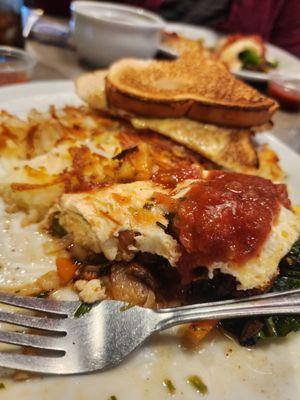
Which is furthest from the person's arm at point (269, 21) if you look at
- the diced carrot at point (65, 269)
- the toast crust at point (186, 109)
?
the diced carrot at point (65, 269)

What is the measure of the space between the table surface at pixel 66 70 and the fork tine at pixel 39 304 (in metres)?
2.58

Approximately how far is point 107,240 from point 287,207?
830 millimetres

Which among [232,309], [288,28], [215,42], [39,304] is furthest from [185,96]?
[288,28]

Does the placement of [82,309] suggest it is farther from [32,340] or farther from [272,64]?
[272,64]

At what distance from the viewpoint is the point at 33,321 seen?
136cm

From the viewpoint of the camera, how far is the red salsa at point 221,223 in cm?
150

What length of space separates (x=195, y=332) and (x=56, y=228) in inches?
30.3

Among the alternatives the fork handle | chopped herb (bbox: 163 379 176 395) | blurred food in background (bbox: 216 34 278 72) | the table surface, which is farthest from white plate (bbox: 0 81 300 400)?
blurred food in background (bbox: 216 34 278 72)

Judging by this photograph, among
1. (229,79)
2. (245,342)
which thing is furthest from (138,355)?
(229,79)

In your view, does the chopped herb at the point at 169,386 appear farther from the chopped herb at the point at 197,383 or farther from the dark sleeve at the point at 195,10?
the dark sleeve at the point at 195,10

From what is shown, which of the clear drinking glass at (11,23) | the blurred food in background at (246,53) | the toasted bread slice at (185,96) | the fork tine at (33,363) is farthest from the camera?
the blurred food in background at (246,53)

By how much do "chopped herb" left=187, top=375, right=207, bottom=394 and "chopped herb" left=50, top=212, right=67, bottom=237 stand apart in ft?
2.68

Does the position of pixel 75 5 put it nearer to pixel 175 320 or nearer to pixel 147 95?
pixel 147 95

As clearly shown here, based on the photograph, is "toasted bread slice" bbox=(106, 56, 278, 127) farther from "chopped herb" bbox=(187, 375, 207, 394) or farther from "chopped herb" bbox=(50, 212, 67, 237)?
"chopped herb" bbox=(187, 375, 207, 394)
